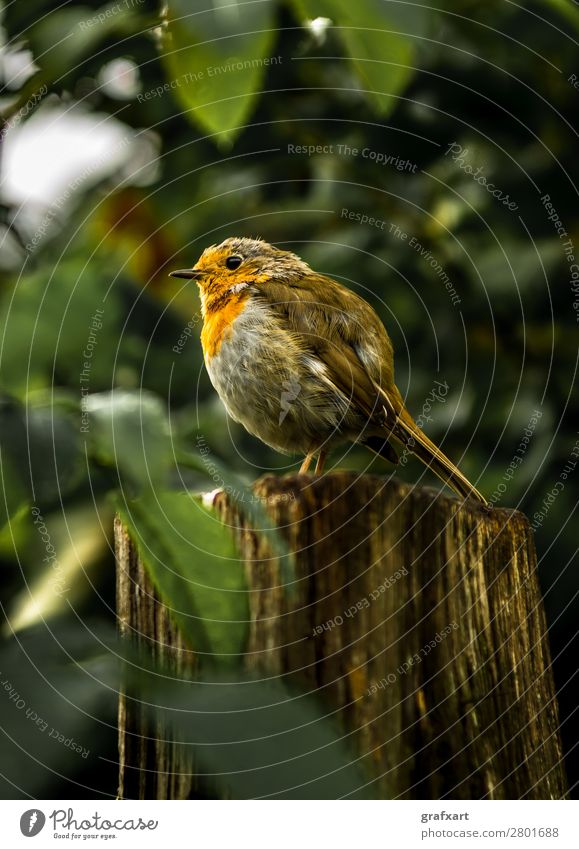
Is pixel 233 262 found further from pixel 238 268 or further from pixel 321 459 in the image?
pixel 321 459

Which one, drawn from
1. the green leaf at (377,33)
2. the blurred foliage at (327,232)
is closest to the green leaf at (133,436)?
the blurred foliage at (327,232)

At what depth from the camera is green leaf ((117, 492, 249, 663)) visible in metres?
1.25

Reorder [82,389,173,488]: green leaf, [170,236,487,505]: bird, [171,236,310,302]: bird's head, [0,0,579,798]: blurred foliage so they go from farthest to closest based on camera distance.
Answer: [171,236,310,302]: bird's head → [170,236,487,505]: bird → [0,0,579,798]: blurred foliage → [82,389,173,488]: green leaf

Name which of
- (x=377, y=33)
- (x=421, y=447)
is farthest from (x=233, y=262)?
(x=377, y=33)

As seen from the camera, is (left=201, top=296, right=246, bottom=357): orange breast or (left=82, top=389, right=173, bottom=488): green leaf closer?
(left=82, top=389, right=173, bottom=488): green leaf

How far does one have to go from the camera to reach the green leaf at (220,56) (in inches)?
59.2

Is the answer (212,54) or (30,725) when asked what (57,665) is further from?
(212,54)

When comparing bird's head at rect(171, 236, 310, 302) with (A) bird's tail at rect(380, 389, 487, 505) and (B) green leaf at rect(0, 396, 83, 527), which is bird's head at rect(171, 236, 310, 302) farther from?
(B) green leaf at rect(0, 396, 83, 527)

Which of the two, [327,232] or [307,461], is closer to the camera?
[307,461]

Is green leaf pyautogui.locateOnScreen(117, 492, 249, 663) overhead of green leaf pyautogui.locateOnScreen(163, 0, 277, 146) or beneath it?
beneath

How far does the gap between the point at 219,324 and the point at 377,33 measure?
0.84 metres

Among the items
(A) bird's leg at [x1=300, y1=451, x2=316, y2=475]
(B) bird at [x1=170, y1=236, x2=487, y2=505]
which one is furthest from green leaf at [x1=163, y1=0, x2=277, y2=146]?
(A) bird's leg at [x1=300, y1=451, x2=316, y2=475]

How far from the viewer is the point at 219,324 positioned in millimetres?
2312

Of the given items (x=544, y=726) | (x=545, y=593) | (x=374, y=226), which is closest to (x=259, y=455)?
(x=374, y=226)
